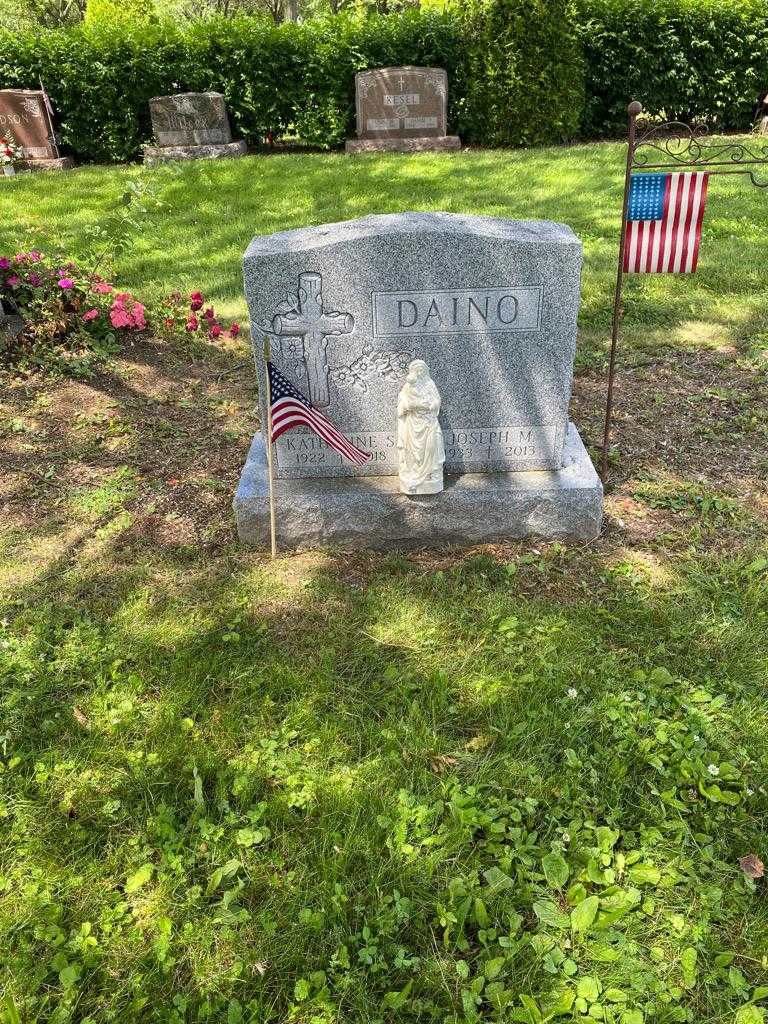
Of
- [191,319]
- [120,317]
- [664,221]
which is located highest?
[664,221]

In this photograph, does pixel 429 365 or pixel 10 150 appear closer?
pixel 429 365

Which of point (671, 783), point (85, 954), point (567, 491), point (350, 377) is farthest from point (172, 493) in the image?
point (671, 783)

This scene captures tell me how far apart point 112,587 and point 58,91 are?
486 inches

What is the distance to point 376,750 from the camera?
10.0ft

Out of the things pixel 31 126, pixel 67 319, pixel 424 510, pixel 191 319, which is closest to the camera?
pixel 424 510

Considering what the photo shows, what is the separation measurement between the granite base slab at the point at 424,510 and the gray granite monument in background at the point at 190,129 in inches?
405

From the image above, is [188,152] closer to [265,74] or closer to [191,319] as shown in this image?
[265,74]

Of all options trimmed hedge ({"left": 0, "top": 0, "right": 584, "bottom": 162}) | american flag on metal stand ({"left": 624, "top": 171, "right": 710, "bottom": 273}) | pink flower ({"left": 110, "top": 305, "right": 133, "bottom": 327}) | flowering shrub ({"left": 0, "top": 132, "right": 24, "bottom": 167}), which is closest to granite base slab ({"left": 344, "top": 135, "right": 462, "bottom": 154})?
trimmed hedge ({"left": 0, "top": 0, "right": 584, "bottom": 162})

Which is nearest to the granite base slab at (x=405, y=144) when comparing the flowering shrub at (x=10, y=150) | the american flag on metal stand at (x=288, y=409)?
the flowering shrub at (x=10, y=150)

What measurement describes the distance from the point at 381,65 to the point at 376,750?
1298 cm

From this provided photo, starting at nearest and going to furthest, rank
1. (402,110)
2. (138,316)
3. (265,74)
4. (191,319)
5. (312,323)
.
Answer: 1. (312,323)
2. (138,316)
3. (191,319)
4. (402,110)
5. (265,74)

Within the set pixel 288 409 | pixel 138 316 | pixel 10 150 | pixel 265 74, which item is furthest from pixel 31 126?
pixel 288 409

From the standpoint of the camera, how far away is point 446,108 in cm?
1272

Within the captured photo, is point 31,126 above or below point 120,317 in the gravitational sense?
above
